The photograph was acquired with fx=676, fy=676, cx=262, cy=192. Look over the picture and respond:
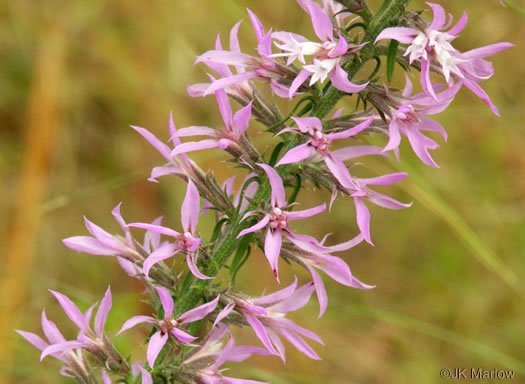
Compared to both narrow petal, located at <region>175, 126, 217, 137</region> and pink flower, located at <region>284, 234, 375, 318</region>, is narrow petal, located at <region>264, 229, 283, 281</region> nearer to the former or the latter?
pink flower, located at <region>284, 234, 375, 318</region>

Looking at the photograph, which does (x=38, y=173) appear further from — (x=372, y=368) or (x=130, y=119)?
(x=372, y=368)

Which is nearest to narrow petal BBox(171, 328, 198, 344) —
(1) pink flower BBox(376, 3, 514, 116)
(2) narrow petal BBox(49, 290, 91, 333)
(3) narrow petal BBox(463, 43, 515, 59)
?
(2) narrow petal BBox(49, 290, 91, 333)

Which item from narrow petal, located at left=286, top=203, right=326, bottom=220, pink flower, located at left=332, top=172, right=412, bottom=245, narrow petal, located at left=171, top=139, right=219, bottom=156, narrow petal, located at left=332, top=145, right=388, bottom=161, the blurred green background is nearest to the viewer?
narrow petal, located at left=286, top=203, right=326, bottom=220

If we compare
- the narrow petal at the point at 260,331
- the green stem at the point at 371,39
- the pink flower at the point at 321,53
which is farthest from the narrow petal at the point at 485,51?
the narrow petal at the point at 260,331

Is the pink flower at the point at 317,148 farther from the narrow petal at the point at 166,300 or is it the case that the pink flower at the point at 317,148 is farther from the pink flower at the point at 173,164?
the narrow petal at the point at 166,300

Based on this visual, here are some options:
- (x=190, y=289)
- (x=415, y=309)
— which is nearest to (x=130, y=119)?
(x=415, y=309)

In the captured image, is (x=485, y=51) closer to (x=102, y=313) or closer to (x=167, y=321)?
(x=167, y=321)

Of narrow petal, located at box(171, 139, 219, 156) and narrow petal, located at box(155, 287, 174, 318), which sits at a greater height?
narrow petal, located at box(171, 139, 219, 156)
